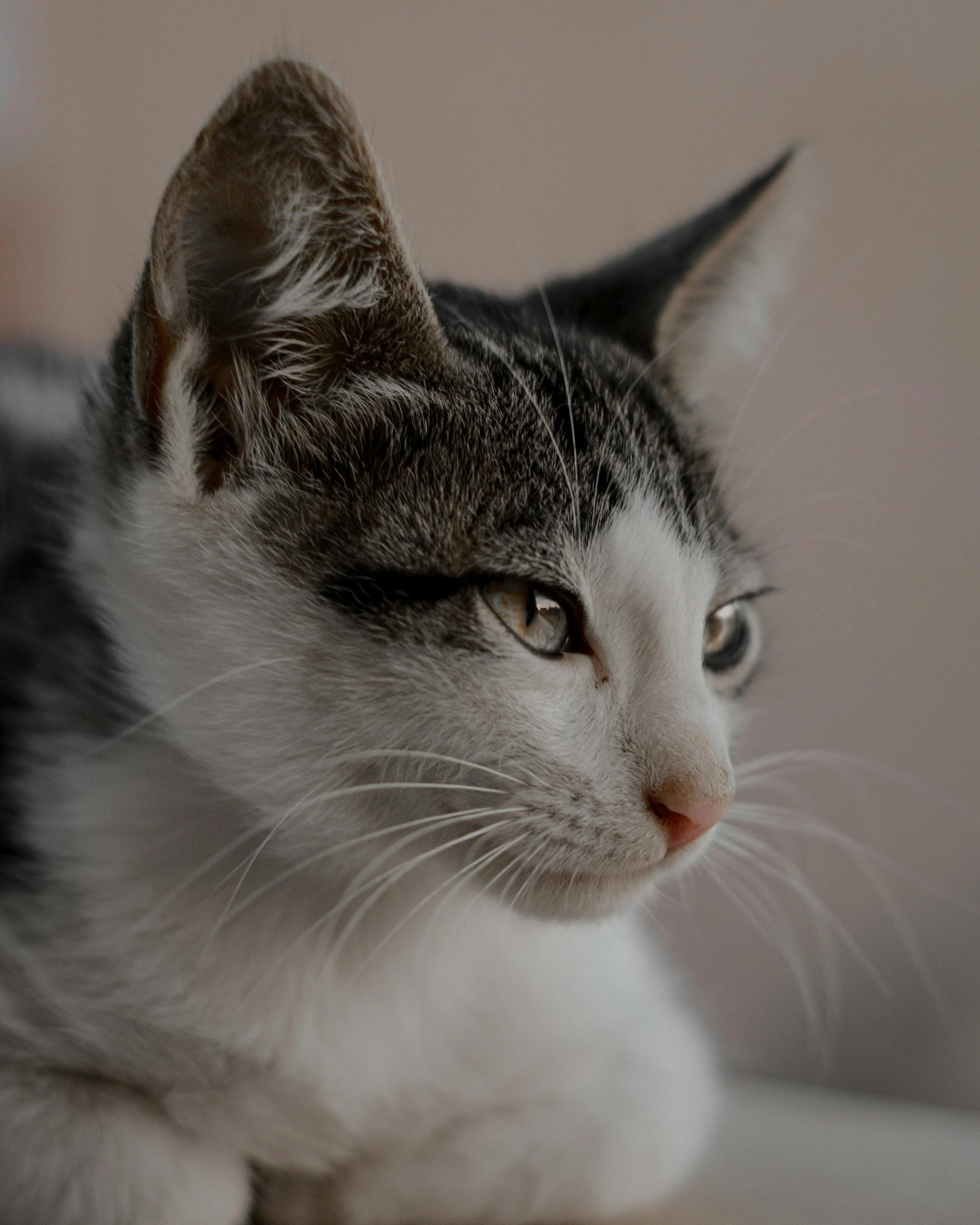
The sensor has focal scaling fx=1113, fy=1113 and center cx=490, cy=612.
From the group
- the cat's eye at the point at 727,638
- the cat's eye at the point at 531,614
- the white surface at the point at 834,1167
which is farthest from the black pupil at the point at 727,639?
the white surface at the point at 834,1167

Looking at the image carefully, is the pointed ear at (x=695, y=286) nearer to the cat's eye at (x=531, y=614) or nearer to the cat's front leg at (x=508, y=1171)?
the cat's eye at (x=531, y=614)

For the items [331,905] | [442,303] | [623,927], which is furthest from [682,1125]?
[442,303]

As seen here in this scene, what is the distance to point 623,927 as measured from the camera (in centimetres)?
83

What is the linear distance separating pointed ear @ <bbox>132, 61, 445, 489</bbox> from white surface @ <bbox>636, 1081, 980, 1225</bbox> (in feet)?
1.91

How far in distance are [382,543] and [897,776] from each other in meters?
0.61

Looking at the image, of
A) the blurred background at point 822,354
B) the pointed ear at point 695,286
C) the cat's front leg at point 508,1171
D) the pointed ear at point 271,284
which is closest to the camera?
the pointed ear at point 271,284

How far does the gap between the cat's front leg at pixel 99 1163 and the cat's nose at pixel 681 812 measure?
13.4 inches

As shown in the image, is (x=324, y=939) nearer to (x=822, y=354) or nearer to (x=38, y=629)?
(x=38, y=629)

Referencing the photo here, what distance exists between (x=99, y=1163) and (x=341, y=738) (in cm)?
28

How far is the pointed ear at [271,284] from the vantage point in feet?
1.90

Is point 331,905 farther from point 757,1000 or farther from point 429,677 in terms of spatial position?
point 757,1000

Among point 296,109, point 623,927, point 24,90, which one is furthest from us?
point 24,90

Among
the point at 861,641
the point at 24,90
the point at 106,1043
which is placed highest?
the point at 24,90

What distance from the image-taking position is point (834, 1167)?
0.83m
